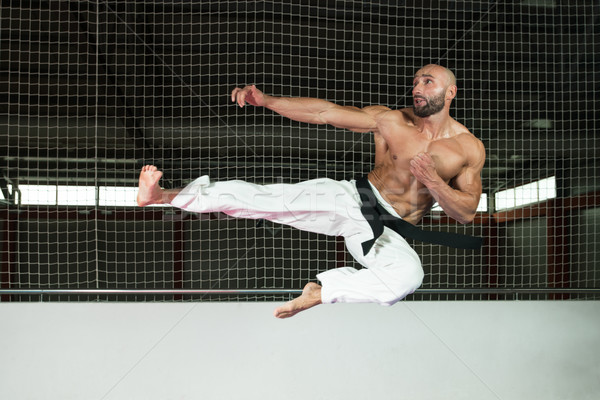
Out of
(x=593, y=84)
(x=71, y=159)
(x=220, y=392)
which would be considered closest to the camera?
(x=220, y=392)

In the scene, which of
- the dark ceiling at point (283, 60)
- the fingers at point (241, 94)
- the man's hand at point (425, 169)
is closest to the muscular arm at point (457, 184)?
the man's hand at point (425, 169)

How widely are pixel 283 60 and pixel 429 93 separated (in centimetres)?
155

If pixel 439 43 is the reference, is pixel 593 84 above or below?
below

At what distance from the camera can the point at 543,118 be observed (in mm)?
4652

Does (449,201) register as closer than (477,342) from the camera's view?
Yes

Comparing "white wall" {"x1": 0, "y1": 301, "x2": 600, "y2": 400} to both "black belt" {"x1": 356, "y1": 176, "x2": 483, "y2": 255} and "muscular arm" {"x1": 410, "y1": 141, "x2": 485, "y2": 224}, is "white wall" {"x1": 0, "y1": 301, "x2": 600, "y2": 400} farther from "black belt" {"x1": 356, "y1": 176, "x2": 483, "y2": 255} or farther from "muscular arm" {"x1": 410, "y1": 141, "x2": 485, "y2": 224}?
"muscular arm" {"x1": 410, "y1": 141, "x2": 485, "y2": 224}

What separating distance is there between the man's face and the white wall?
3.87ft

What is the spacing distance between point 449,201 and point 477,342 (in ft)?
3.56

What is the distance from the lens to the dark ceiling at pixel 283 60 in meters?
3.63

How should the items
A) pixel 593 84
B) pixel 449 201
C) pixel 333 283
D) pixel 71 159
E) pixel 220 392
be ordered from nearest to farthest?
pixel 449 201 < pixel 333 283 < pixel 220 392 < pixel 593 84 < pixel 71 159

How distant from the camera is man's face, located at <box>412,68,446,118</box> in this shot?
273 cm

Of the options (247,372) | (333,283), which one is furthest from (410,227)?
(247,372)

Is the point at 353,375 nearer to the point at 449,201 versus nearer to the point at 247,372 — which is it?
the point at 247,372

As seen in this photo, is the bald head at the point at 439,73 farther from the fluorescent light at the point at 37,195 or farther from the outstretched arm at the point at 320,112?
the fluorescent light at the point at 37,195
